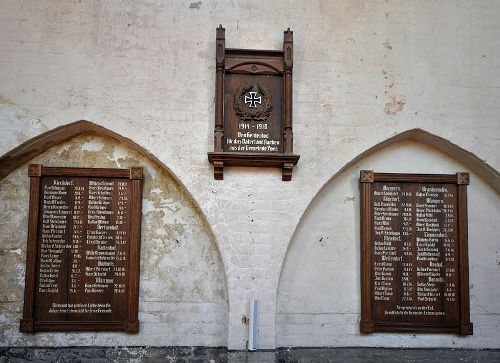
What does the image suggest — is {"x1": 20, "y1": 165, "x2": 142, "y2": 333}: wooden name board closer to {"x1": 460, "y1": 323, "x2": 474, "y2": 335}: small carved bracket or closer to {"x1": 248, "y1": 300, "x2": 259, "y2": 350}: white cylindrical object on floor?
{"x1": 248, "y1": 300, "x2": 259, "y2": 350}: white cylindrical object on floor

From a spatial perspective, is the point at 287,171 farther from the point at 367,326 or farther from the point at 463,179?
the point at 463,179

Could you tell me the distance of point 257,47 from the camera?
641 cm

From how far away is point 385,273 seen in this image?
6.39 m

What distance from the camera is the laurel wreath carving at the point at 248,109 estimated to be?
6.26 metres

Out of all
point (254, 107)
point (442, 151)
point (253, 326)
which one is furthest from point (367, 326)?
point (254, 107)

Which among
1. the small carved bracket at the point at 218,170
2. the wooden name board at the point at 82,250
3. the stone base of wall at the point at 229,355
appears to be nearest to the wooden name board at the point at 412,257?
the stone base of wall at the point at 229,355

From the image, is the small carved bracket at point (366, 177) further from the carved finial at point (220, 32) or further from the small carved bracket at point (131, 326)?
the small carved bracket at point (131, 326)

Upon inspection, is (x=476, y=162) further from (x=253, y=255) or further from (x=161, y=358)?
(x=161, y=358)

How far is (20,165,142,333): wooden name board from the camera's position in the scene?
6.16 metres

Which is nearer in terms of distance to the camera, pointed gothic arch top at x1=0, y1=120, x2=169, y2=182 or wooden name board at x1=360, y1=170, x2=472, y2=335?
pointed gothic arch top at x1=0, y1=120, x2=169, y2=182

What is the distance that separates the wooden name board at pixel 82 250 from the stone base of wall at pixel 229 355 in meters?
0.24

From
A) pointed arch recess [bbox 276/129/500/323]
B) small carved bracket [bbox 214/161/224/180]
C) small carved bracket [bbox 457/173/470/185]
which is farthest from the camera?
small carved bracket [bbox 457/173/470/185]

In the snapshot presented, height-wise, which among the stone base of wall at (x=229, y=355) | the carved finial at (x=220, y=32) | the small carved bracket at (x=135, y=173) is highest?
the carved finial at (x=220, y=32)

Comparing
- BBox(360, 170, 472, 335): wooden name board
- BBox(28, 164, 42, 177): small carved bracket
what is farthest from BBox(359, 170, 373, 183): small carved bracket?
BBox(28, 164, 42, 177): small carved bracket
